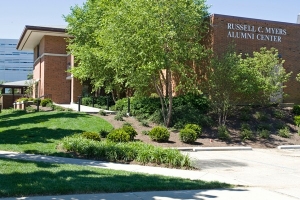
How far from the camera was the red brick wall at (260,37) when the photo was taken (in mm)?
23156

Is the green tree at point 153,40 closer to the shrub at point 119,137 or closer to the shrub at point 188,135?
the shrub at point 188,135

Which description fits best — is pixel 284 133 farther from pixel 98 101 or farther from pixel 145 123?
pixel 98 101

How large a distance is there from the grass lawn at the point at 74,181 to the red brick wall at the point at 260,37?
49.1 feet

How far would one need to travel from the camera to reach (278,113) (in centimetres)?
2161

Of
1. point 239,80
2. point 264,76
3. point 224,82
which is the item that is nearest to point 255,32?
point 264,76

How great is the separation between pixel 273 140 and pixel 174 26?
24.0 ft

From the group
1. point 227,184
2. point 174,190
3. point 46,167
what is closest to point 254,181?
point 227,184

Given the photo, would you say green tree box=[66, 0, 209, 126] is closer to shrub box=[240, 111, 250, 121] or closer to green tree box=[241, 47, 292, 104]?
green tree box=[241, 47, 292, 104]

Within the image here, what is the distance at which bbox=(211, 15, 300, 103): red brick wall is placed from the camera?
23156mm

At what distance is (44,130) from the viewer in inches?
690

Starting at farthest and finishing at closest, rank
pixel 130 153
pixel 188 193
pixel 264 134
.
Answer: pixel 264 134 → pixel 130 153 → pixel 188 193

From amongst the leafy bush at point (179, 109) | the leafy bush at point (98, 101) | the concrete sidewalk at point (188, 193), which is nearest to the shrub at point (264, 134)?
the leafy bush at point (179, 109)

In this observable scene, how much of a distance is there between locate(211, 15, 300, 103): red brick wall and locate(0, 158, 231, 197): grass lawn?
589 inches

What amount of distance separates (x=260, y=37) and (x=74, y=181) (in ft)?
63.5
